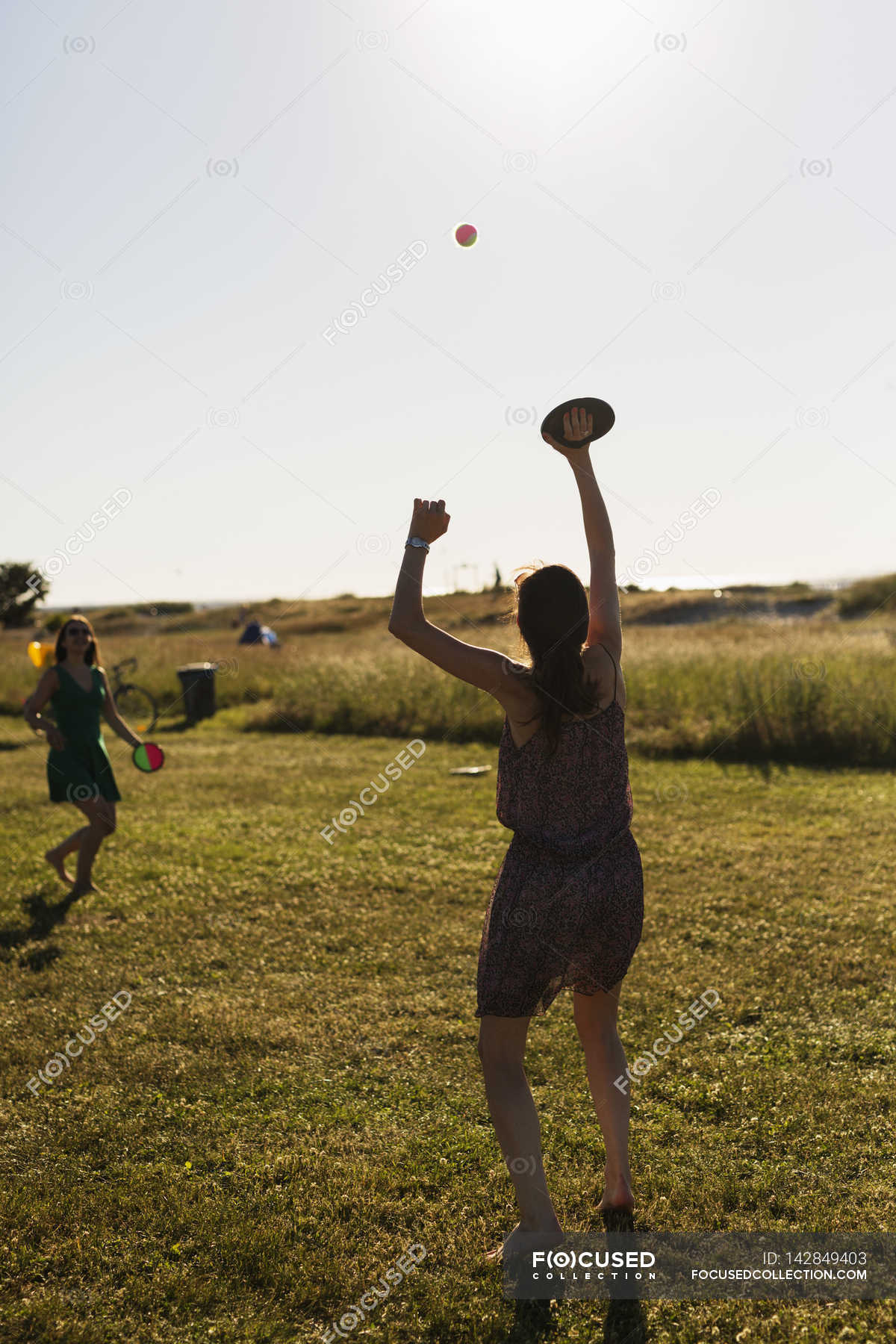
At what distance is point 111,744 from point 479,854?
9374 millimetres

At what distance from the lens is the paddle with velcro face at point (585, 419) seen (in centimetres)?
295

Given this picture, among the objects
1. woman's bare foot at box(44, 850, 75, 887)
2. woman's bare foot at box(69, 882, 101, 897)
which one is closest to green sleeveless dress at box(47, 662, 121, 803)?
woman's bare foot at box(44, 850, 75, 887)

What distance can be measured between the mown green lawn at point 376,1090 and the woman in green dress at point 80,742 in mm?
406

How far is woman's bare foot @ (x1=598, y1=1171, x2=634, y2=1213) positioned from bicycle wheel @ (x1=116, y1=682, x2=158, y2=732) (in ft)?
52.8

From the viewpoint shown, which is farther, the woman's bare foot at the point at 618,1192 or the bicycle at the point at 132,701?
the bicycle at the point at 132,701

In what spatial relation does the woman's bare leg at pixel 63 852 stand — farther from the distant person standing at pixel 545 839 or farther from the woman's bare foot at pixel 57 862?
the distant person standing at pixel 545 839

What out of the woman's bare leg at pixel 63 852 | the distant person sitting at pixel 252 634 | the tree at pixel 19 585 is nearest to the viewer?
the woman's bare leg at pixel 63 852

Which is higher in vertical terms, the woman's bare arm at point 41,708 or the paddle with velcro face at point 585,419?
the paddle with velcro face at point 585,419

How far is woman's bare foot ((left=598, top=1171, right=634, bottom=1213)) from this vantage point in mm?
3277

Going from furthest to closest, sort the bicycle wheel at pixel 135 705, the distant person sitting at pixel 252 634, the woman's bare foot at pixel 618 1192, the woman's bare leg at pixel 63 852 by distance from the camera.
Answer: the distant person sitting at pixel 252 634 → the bicycle wheel at pixel 135 705 → the woman's bare leg at pixel 63 852 → the woman's bare foot at pixel 618 1192

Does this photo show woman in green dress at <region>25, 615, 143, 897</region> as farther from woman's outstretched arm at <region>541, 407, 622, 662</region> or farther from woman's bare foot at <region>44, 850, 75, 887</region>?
woman's outstretched arm at <region>541, 407, 622, 662</region>

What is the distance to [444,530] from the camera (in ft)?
9.38

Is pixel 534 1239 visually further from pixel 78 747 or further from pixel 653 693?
pixel 653 693

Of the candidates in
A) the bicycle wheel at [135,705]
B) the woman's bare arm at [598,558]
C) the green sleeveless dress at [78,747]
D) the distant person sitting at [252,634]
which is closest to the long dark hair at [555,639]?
the woman's bare arm at [598,558]
